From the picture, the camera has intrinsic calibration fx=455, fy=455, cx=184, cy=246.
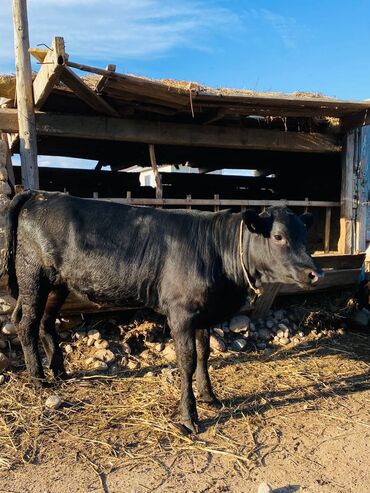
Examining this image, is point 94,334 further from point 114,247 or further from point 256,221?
point 256,221

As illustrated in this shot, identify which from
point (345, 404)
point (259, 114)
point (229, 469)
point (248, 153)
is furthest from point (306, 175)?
point (229, 469)

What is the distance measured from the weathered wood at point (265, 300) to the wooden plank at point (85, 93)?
317cm

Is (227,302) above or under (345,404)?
above

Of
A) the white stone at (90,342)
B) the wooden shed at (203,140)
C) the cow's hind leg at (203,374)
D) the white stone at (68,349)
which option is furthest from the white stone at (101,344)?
the wooden shed at (203,140)

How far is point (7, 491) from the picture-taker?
3.08m

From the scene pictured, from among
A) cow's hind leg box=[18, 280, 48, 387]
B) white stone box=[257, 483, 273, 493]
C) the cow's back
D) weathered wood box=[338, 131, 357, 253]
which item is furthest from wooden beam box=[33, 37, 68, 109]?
weathered wood box=[338, 131, 357, 253]

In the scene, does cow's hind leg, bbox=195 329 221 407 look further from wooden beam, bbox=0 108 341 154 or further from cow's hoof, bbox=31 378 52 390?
wooden beam, bbox=0 108 341 154

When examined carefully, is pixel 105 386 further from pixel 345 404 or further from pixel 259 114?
pixel 259 114

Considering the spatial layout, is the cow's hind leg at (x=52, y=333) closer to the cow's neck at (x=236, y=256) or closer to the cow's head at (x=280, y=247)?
the cow's neck at (x=236, y=256)

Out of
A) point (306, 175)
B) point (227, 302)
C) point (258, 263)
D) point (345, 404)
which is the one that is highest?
point (306, 175)

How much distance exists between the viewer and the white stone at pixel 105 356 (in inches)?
220

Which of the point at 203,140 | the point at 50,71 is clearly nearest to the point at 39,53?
the point at 50,71

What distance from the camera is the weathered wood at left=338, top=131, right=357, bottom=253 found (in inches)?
300

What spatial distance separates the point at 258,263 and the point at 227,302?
0.47 meters
